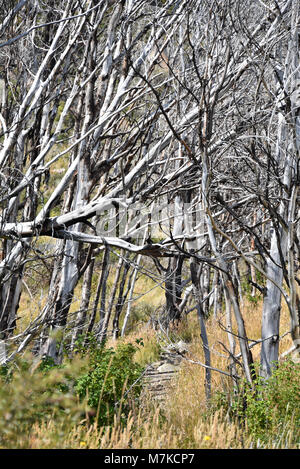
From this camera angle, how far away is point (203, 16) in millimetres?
5465

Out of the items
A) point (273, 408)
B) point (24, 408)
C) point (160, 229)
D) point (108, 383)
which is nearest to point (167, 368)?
point (108, 383)

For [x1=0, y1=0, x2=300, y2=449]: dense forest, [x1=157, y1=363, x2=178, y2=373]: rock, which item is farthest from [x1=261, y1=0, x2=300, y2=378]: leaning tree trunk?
[x1=157, y1=363, x2=178, y2=373]: rock

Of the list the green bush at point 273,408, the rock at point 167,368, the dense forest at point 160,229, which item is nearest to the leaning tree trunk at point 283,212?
the dense forest at point 160,229

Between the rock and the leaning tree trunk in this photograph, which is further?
the rock

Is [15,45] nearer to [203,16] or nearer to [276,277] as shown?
[203,16]

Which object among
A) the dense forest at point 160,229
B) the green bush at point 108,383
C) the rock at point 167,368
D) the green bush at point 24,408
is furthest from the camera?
the rock at point 167,368

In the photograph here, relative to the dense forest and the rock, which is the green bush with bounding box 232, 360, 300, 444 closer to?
the dense forest

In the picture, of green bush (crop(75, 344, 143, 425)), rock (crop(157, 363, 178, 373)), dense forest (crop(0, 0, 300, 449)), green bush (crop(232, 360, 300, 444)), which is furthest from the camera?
rock (crop(157, 363, 178, 373))

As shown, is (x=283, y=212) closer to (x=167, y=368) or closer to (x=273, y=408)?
(x=273, y=408)

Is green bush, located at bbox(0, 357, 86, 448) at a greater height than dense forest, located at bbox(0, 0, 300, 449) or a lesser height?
lesser

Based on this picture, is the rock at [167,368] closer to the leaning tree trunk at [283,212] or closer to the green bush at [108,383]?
the green bush at [108,383]

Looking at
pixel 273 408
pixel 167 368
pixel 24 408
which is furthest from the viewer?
pixel 167 368

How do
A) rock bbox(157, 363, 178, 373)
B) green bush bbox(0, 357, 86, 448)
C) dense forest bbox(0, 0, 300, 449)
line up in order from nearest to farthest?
green bush bbox(0, 357, 86, 448)
dense forest bbox(0, 0, 300, 449)
rock bbox(157, 363, 178, 373)
